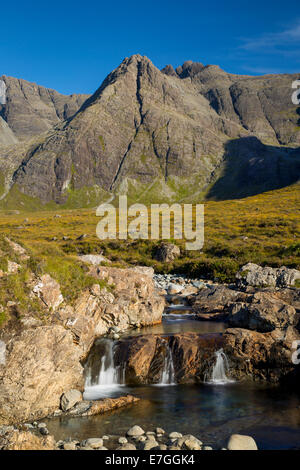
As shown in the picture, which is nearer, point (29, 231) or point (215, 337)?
point (215, 337)

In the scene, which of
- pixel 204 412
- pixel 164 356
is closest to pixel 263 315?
pixel 164 356

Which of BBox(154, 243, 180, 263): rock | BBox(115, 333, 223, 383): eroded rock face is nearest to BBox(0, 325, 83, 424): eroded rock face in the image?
BBox(115, 333, 223, 383): eroded rock face

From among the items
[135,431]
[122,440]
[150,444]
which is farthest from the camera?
[135,431]

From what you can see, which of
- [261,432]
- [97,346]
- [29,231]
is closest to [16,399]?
[97,346]

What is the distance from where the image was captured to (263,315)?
26.1m

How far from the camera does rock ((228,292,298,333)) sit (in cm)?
2532

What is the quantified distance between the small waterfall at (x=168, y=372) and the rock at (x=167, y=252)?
39.1 meters

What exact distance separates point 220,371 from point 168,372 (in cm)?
323

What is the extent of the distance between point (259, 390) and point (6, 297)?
49.9 feet

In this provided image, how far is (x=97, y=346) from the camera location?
24344 mm

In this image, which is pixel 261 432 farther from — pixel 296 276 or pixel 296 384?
pixel 296 276

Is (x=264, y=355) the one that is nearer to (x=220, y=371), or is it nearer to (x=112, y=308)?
(x=220, y=371)

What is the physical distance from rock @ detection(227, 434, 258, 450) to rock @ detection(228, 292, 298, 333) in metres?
12.4

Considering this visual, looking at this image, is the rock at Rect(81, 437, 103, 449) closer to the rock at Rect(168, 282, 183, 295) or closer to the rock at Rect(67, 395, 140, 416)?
the rock at Rect(67, 395, 140, 416)
